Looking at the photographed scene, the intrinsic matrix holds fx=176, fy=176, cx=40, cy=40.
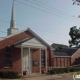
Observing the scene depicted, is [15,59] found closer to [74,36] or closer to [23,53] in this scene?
[23,53]

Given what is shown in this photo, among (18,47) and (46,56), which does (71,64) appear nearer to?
(46,56)

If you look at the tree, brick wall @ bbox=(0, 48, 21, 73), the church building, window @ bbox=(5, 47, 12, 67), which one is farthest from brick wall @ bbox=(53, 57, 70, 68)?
the tree

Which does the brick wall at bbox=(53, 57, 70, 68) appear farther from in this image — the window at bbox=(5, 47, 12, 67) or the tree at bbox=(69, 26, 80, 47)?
the tree at bbox=(69, 26, 80, 47)

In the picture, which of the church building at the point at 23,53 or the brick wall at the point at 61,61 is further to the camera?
the brick wall at the point at 61,61

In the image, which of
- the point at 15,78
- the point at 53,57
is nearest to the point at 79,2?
the point at 15,78

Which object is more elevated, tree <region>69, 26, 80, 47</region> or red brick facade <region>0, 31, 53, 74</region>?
tree <region>69, 26, 80, 47</region>

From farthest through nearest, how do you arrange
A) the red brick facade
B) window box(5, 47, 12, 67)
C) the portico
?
the portico, window box(5, 47, 12, 67), the red brick facade

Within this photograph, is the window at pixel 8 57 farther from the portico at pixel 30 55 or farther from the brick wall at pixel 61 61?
the brick wall at pixel 61 61

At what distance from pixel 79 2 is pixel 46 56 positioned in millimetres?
17753

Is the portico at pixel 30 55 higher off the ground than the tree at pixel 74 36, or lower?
lower

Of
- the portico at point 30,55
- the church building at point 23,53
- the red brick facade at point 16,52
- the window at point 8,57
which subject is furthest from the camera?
→ the portico at point 30,55

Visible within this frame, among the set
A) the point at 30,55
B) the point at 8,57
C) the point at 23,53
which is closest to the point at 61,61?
the point at 30,55

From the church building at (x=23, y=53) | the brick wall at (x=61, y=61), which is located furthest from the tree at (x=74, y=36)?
the church building at (x=23, y=53)

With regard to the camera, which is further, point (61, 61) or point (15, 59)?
point (61, 61)
